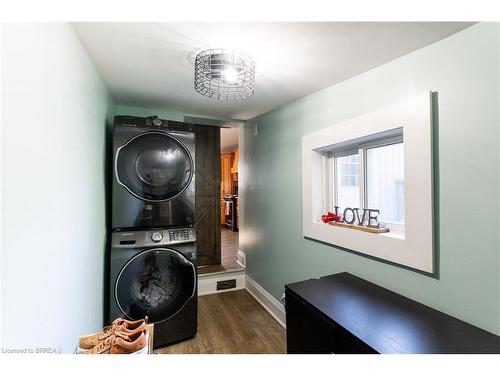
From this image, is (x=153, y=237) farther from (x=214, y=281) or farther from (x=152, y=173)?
(x=214, y=281)

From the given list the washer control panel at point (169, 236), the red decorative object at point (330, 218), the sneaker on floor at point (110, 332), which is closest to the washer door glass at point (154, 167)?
the washer control panel at point (169, 236)

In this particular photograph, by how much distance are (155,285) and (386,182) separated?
1904mm

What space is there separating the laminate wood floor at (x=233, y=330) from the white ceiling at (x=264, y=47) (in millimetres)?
2093

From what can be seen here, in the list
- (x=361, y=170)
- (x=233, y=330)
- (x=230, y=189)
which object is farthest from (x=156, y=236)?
(x=230, y=189)

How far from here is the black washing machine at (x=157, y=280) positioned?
1722 mm

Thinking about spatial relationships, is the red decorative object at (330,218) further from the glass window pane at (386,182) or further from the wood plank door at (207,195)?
the wood plank door at (207,195)

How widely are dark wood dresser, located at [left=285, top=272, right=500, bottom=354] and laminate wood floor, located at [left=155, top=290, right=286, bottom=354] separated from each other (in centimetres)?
63

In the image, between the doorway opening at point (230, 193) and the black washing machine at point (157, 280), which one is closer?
the black washing machine at point (157, 280)

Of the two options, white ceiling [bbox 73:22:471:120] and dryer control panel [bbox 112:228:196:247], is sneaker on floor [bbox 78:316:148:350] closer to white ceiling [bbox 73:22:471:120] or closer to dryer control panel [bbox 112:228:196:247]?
dryer control panel [bbox 112:228:196:247]

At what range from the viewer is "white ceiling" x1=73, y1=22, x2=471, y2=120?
1.10 meters

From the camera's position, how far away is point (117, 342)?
1080mm

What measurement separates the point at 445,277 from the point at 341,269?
0.65 m

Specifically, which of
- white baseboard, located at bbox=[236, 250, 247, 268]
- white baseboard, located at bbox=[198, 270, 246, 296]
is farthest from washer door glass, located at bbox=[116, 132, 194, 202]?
white baseboard, located at bbox=[236, 250, 247, 268]

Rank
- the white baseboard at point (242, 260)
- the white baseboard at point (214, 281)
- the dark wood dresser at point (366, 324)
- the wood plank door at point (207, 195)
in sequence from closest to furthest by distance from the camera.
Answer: the dark wood dresser at point (366, 324), the white baseboard at point (214, 281), the white baseboard at point (242, 260), the wood plank door at point (207, 195)
